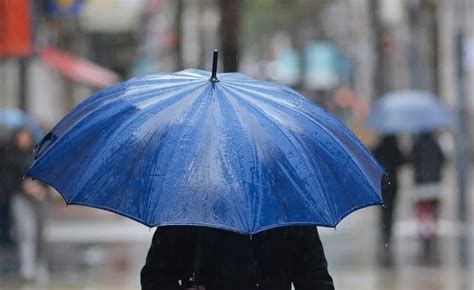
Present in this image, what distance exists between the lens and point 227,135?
427 centimetres

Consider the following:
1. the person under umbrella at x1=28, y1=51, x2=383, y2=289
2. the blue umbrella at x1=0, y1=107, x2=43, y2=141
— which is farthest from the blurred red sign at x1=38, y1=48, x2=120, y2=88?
the person under umbrella at x1=28, y1=51, x2=383, y2=289

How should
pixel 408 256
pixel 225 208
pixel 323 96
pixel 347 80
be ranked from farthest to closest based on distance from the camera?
pixel 347 80 < pixel 323 96 < pixel 408 256 < pixel 225 208

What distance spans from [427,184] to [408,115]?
116 cm

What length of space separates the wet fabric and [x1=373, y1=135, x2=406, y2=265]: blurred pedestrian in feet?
36.8

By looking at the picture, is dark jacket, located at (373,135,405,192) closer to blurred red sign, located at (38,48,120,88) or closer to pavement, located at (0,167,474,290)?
pavement, located at (0,167,474,290)

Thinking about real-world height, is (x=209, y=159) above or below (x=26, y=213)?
above

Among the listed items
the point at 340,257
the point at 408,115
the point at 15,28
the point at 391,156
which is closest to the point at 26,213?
the point at 340,257

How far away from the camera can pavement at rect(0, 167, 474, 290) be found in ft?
46.0

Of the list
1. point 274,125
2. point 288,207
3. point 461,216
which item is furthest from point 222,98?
point 461,216

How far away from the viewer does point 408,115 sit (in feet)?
58.5

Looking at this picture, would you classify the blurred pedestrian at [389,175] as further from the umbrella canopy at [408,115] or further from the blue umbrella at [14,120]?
the blue umbrella at [14,120]

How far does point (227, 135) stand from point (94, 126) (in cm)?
52

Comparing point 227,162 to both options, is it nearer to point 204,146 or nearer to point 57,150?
point 204,146

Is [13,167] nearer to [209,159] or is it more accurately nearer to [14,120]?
[14,120]
